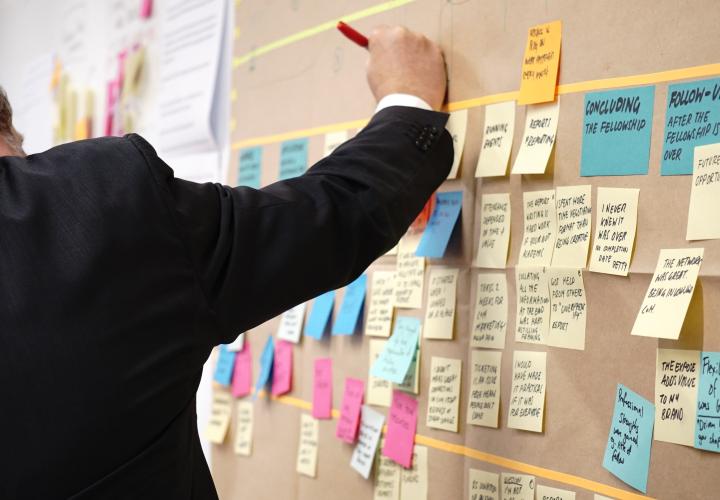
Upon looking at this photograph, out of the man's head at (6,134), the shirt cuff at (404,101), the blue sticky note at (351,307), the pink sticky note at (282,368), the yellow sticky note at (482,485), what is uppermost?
the shirt cuff at (404,101)

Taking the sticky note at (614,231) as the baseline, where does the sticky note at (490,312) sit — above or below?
below

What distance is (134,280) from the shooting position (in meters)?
0.85

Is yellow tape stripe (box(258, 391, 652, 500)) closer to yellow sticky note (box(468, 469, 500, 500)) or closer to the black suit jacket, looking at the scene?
yellow sticky note (box(468, 469, 500, 500))

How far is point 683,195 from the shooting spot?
860 millimetres

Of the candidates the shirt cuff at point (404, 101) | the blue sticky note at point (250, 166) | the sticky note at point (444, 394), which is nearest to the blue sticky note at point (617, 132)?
the shirt cuff at point (404, 101)

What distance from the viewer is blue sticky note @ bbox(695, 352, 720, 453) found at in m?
0.82

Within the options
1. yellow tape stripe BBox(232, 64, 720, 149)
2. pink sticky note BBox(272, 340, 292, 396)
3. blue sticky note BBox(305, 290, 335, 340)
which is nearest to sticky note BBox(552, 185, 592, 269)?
yellow tape stripe BBox(232, 64, 720, 149)

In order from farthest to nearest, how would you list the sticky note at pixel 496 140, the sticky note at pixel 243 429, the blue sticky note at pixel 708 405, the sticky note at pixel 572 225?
1. the sticky note at pixel 243 429
2. the sticky note at pixel 496 140
3. the sticky note at pixel 572 225
4. the blue sticky note at pixel 708 405

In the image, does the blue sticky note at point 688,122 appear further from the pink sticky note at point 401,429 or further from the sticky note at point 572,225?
the pink sticky note at point 401,429

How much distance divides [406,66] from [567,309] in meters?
0.39

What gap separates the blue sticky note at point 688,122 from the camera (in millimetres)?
839

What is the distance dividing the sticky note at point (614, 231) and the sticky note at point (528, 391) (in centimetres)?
14

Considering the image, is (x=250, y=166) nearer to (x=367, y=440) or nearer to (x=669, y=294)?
(x=367, y=440)

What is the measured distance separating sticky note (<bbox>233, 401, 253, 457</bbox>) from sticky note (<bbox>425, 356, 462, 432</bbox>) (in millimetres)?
487
